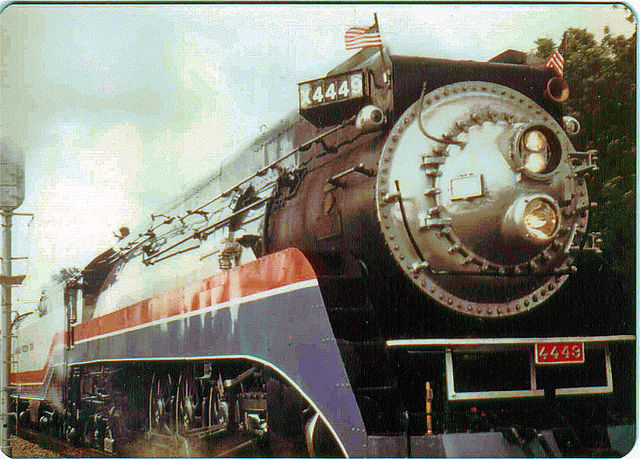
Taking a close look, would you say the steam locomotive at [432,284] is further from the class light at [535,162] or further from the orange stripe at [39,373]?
the orange stripe at [39,373]

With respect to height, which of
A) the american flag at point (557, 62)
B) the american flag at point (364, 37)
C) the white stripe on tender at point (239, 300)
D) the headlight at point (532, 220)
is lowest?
the white stripe on tender at point (239, 300)

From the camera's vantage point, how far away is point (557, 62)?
15.5 feet

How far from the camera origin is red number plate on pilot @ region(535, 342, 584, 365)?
421 centimetres

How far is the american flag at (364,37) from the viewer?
15.2 ft

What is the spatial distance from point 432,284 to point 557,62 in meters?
1.75

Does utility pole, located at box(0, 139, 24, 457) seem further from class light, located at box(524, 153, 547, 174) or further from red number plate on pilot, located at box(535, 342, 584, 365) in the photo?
red number plate on pilot, located at box(535, 342, 584, 365)

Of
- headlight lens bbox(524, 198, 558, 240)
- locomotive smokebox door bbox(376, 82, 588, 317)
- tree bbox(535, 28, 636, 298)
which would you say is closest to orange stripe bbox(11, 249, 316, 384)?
locomotive smokebox door bbox(376, 82, 588, 317)

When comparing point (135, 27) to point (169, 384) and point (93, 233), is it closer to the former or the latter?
point (93, 233)

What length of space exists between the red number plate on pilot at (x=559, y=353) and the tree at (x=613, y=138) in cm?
71

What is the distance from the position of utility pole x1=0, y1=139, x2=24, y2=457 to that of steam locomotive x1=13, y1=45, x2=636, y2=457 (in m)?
1.80

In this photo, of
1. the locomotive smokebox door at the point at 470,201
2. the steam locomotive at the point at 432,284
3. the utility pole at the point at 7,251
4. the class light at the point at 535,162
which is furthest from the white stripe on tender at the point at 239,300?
the class light at the point at 535,162

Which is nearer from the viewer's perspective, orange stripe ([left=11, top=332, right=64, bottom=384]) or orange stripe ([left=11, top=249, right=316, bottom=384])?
orange stripe ([left=11, top=249, right=316, bottom=384])

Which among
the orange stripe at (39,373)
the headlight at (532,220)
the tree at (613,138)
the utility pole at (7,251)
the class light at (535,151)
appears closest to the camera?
the headlight at (532,220)

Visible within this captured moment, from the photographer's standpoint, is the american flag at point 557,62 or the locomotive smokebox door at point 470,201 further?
the american flag at point 557,62
